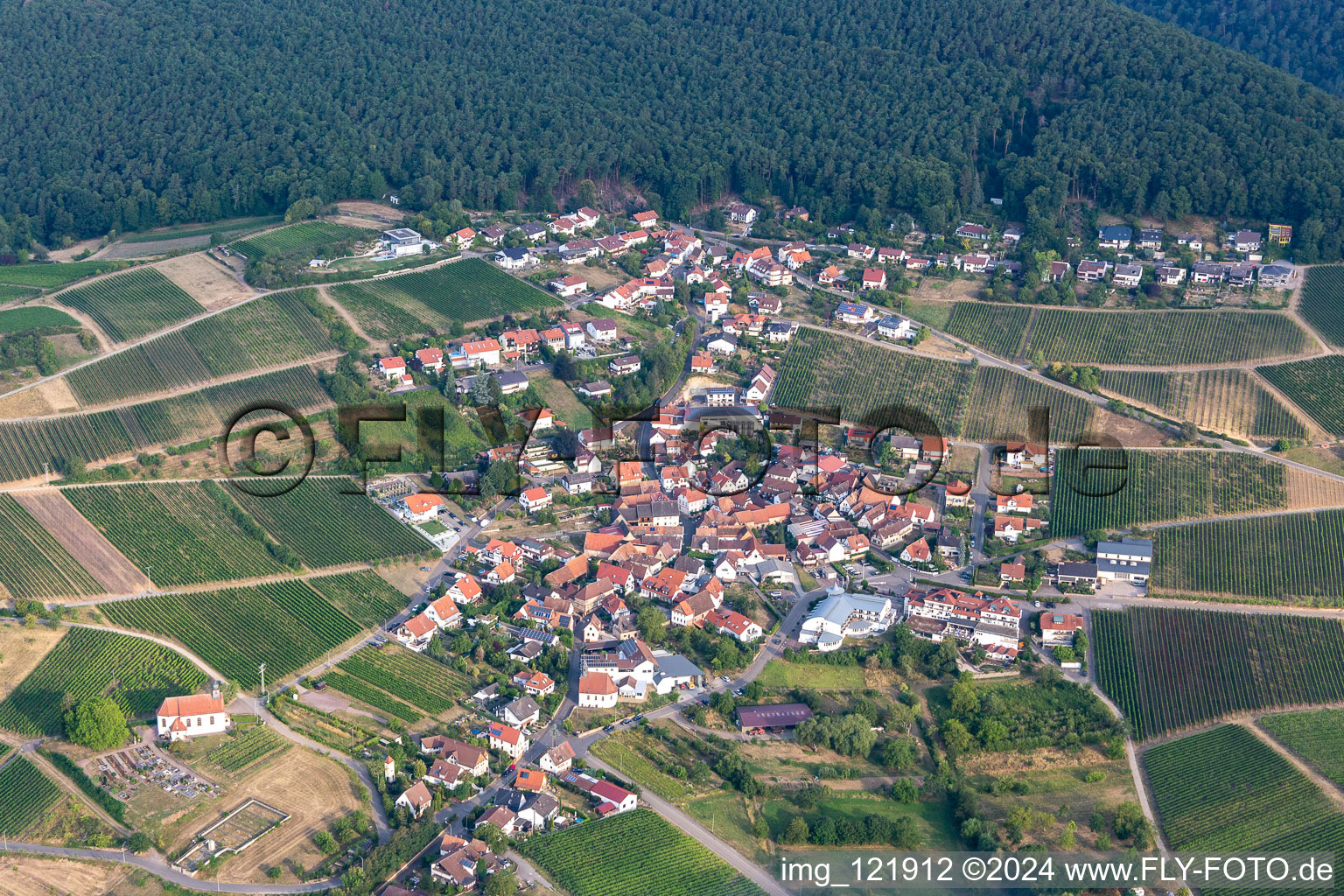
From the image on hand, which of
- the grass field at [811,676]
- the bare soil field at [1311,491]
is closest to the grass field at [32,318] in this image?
the grass field at [811,676]

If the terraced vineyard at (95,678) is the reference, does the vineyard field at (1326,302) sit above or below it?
above

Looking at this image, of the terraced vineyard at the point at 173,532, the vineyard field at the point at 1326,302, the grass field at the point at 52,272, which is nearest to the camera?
the terraced vineyard at the point at 173,532

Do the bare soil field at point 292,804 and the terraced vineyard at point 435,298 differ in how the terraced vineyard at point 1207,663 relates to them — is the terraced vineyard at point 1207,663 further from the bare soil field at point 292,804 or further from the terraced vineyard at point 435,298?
the terraced vineyard at point 435,298

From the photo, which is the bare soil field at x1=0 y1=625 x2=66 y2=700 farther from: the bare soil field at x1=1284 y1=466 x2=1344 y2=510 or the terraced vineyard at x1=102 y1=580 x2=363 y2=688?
the bare soil field at x1=1284 y1=466 x2=1344 y2=510

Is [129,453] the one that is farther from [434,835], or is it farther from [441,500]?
[434,835]

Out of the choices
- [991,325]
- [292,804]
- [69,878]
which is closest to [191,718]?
[292,804]

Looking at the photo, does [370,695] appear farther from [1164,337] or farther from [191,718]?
[1164,337]

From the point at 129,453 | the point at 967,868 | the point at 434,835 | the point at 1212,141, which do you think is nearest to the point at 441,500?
the point at 129,453
